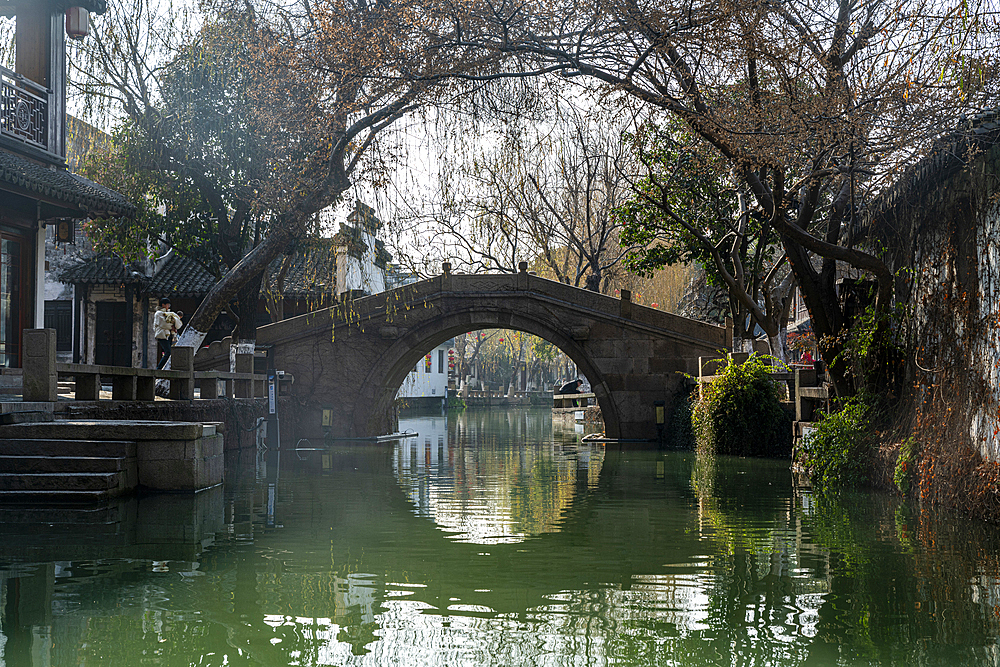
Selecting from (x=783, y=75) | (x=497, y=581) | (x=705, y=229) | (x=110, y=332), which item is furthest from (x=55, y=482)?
(x=110, y=332)

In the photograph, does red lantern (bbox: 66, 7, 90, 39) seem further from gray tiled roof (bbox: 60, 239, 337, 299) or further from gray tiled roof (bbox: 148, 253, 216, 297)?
gray tiled roof (bbox: 148, 253, 216, 297)

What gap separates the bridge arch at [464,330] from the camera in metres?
18.5

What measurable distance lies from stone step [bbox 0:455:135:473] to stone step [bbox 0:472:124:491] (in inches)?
3.4

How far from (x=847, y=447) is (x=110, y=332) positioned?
61.9ft

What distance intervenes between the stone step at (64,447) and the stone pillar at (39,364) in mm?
968

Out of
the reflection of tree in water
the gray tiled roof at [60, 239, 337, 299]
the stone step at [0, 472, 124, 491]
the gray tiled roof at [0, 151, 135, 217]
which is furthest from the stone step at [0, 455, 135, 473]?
the gray tiled roof at [60, 239, 337, 299]

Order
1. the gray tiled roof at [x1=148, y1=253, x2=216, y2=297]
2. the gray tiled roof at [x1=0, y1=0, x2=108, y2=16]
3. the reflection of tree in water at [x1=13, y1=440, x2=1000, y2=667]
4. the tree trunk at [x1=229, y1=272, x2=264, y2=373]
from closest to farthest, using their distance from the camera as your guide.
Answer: the reflection of tree in water at [x1=13, y1=440, x2=1000, y2=667]
the gray tiled roof at [x1=0, y1=0, x2=108, y2=16]
the tree trunk at [x1=229, y1=272, x2=264, y2=373]
the gray tiled roof at [x1=148, y1=253, x2=216, y2=297]

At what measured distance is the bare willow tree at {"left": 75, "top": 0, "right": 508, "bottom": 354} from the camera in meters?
→ 8.18

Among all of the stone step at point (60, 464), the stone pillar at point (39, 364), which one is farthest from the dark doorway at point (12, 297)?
the stone step at point (60, 464)

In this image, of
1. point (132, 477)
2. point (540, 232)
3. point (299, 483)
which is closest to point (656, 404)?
point (540, 232)

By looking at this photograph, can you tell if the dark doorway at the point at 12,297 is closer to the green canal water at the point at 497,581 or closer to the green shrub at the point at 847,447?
the green canal water at the point at 497,581

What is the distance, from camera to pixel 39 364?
30.5 feet

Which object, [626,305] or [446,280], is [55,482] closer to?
[446,280]

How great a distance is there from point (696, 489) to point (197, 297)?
16462mm
